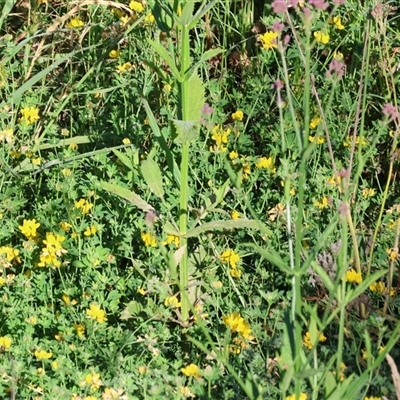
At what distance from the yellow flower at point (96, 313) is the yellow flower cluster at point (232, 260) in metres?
0.42

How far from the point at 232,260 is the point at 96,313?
1.51 feet

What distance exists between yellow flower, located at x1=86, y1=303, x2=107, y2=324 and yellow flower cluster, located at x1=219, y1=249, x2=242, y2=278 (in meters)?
0.42

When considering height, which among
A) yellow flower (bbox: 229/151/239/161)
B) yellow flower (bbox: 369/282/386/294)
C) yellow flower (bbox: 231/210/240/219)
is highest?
yellow flower (bbox: 229/151/239/161)

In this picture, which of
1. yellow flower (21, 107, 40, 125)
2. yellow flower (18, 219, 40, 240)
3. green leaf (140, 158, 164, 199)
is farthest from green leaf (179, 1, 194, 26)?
yellow flower (21, 107, 40, 125)

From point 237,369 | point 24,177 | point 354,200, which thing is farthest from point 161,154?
point 237,369

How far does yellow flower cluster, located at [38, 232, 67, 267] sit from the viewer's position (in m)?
2.47

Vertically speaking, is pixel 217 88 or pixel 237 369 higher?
pixel 217 88

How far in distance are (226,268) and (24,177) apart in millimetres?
791

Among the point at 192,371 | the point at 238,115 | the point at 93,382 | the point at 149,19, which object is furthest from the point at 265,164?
the point at 93,382

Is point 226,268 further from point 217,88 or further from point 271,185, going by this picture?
point 217,88

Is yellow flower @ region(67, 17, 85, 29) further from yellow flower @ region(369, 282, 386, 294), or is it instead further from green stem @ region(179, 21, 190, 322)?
yellow flower @ region(369, 282, 386, 294)

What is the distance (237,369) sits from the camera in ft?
7.29

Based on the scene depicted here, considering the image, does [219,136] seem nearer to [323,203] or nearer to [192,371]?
[323,203]

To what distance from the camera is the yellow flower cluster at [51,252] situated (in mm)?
2471
